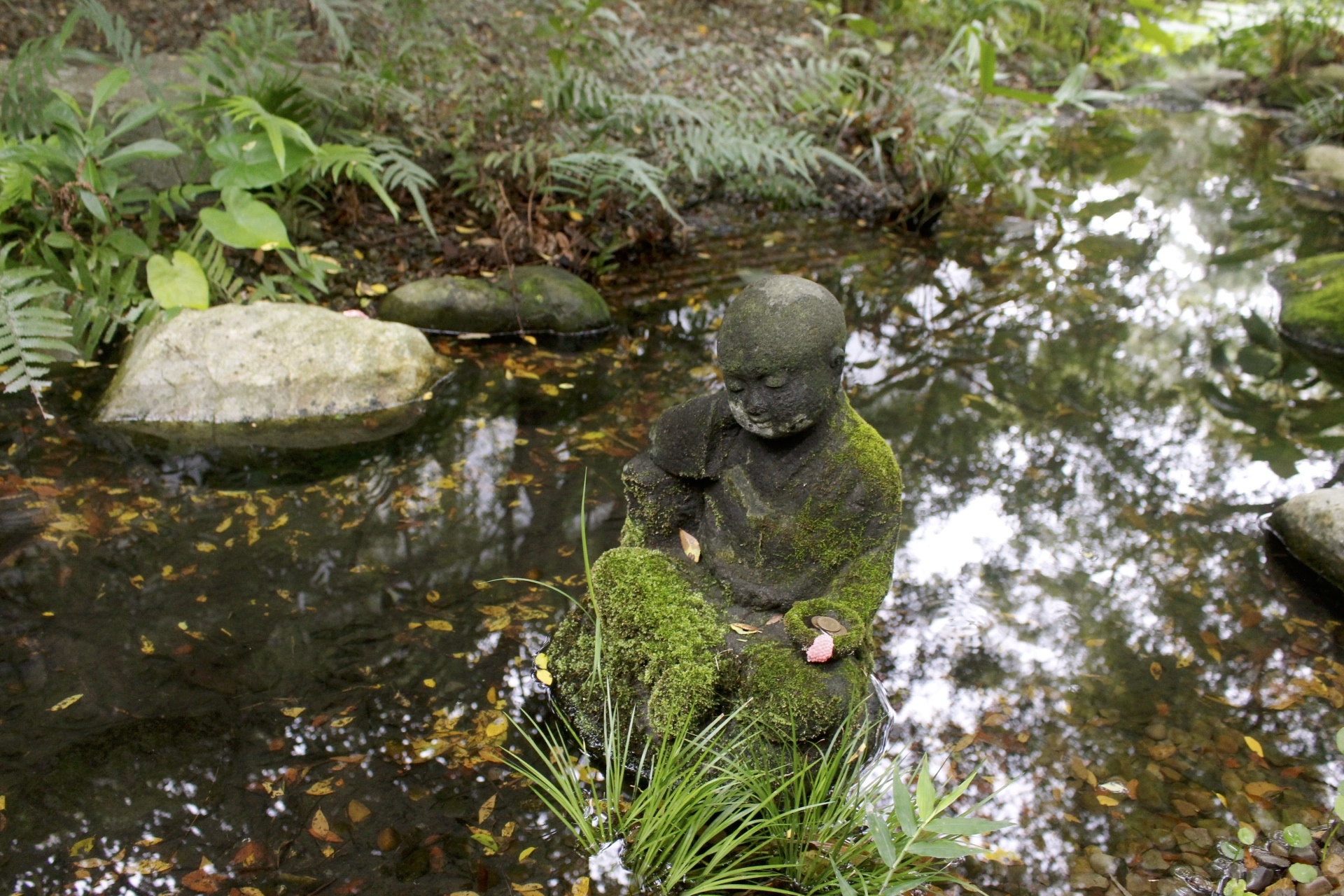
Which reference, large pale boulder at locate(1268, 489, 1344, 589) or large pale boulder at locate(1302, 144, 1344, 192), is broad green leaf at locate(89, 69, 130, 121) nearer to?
large pale boulder at locate(1268, 489, 1344, 589)

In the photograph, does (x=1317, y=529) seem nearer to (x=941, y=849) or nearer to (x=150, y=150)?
(x=941, y=849)

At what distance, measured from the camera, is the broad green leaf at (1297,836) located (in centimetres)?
284

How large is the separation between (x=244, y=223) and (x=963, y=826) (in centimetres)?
496

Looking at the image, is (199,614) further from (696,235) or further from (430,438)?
(696,235)

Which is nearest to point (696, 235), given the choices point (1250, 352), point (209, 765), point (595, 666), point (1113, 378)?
point (1113, 378)

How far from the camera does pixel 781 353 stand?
106 inches

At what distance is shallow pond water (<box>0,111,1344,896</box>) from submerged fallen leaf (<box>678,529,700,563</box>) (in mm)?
795

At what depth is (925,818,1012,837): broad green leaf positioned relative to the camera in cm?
223

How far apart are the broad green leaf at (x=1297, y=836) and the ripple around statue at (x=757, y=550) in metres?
1.31

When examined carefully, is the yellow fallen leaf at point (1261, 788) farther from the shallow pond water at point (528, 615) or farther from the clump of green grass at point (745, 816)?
the clump of green grass at point (745, 816)

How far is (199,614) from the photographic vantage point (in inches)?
144

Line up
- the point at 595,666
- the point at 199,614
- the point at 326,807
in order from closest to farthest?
1. the point at 326,807
2. the point at 595,666
3. the point at 199,614

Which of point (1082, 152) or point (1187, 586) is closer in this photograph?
point (1187, 586)

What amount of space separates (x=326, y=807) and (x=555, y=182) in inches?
206
